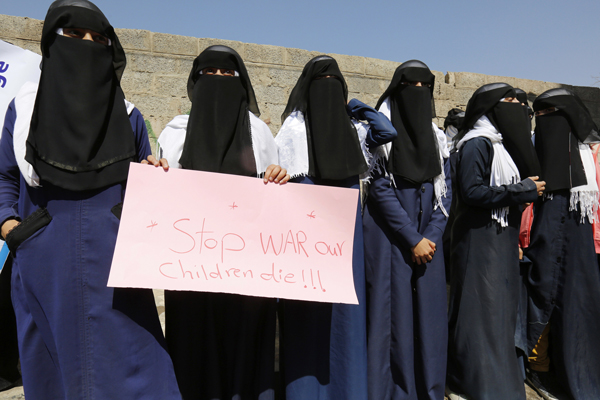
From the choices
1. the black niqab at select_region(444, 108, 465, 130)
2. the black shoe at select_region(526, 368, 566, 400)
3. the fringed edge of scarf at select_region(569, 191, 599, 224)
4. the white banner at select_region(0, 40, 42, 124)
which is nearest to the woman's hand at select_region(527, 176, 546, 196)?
the fringed edge of scarf at select_region(569, 191, 599, 224)

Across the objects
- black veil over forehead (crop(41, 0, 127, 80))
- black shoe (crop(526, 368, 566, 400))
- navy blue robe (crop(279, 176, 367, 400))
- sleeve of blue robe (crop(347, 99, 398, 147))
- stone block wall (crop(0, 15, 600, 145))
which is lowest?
black shoe (crop(526, 368, 566, 400))

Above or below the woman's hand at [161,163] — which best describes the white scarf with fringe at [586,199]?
below

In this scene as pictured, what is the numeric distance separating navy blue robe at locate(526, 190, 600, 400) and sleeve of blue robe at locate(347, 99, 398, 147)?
49.1 inches

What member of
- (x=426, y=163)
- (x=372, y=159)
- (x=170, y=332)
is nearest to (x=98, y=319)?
(x=170, y=332)

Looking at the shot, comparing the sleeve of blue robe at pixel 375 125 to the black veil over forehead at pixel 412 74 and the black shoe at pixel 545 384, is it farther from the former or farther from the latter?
the black shoe at pixel 545 384

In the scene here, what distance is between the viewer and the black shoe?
7.94 feet

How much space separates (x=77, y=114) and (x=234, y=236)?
759mm

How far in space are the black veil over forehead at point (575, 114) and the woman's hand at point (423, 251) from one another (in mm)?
1389

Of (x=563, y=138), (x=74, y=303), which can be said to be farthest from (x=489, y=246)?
(x=74, y=303)

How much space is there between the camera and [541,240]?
2.52 metres

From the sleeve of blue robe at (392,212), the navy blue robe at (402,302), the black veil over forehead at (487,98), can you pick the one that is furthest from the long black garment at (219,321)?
the black veil over forehead at (487,98)

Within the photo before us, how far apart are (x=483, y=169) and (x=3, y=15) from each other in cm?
420

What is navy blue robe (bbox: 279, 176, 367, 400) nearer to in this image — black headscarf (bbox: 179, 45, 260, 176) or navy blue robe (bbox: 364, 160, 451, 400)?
navy blue robe (bbox: 364, 160, 451, 400)

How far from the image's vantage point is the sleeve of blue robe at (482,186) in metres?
2.24
